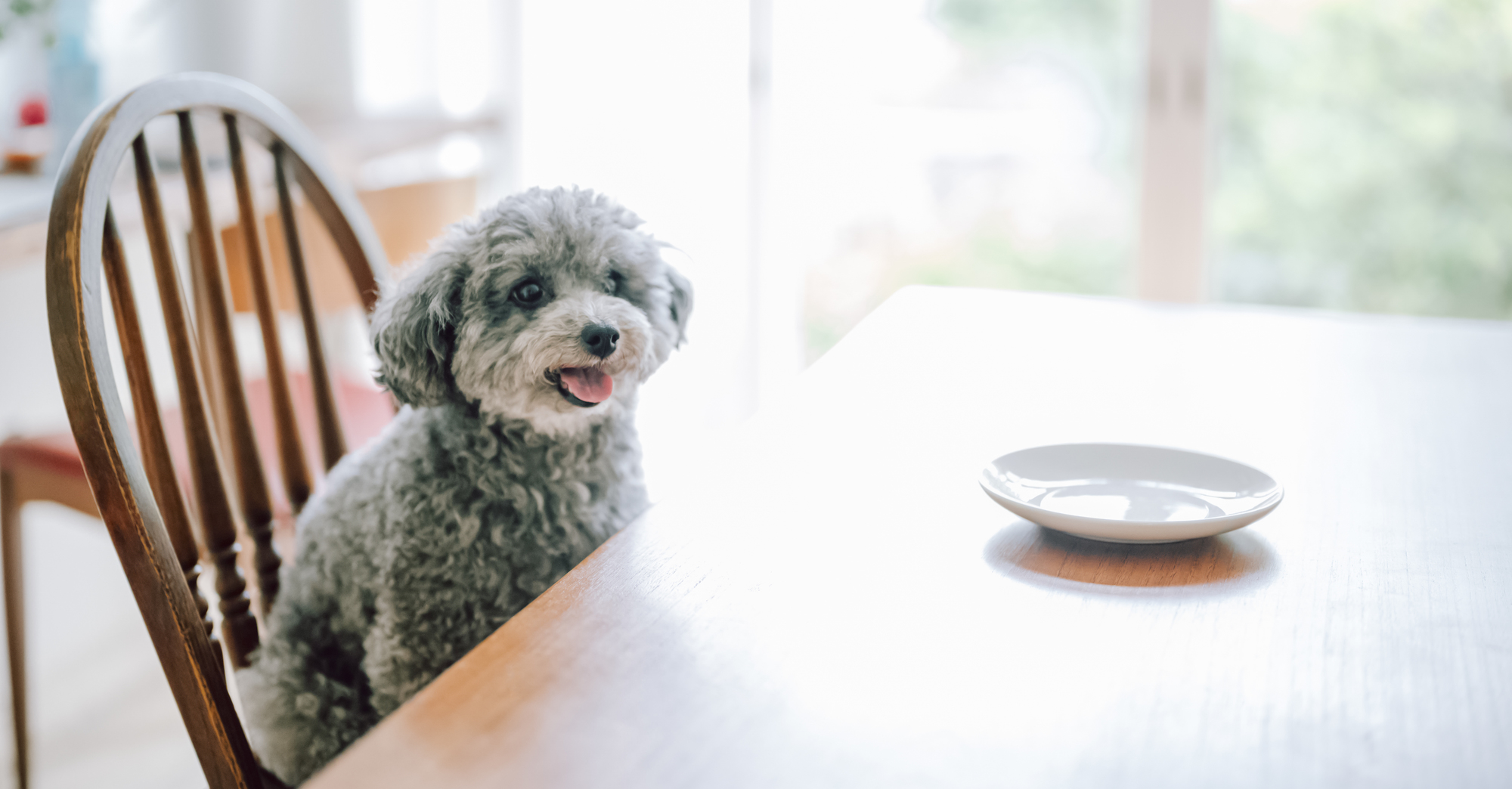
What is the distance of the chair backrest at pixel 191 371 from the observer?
32.6 inches

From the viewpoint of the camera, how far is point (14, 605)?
5.93 feet

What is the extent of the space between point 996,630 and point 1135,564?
0.15 meters

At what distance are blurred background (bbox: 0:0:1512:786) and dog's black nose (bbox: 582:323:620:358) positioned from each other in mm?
1426

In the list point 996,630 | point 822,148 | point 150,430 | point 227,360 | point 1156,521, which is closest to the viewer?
point 996,630

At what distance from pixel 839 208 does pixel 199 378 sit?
219 centimetres

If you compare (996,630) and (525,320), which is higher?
(525,320)

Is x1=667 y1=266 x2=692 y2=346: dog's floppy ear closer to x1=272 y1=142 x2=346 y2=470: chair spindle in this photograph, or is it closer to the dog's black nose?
the dog's black nose

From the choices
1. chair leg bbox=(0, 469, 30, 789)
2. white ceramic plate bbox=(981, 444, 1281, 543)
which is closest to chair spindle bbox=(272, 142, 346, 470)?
white ceramic plate bbox=(981, 444, 1281, 543)

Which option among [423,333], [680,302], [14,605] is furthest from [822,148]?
[423,333]

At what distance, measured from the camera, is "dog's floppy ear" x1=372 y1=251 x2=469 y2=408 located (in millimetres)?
969

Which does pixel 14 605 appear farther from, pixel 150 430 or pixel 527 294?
pixel 527 294

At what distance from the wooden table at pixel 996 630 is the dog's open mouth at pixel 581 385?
126mm

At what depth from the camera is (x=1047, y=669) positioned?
61cm

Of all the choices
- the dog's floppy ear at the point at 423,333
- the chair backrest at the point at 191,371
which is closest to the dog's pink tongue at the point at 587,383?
the dog's floppy ear at the point at 423,333
